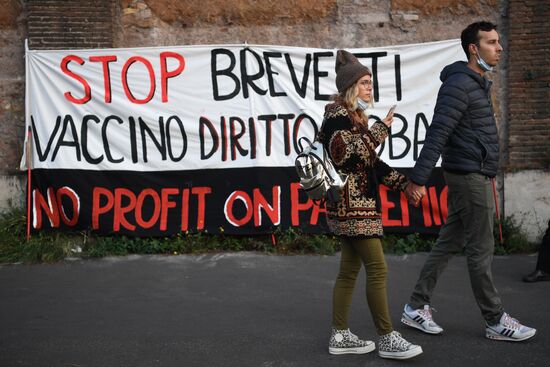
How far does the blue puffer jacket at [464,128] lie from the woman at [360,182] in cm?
42

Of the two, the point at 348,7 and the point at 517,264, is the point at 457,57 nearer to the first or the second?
the point at 348,7

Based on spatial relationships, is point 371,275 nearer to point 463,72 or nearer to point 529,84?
point 463,72

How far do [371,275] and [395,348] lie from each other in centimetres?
46

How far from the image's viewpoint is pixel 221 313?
5.09 meters

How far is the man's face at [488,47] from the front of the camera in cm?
439

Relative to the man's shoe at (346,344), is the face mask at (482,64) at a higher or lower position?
higher

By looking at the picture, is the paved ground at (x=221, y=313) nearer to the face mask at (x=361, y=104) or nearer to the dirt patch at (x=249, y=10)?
the face mask at (x=361, y=104)

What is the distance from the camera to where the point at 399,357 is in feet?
13.1

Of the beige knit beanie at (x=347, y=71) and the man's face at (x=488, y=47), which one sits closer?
the beige knit beanie at (x=347, y=71)

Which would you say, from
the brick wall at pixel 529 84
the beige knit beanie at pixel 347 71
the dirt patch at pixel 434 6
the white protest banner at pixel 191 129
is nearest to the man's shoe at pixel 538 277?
the white protest banner at pixel 191 129

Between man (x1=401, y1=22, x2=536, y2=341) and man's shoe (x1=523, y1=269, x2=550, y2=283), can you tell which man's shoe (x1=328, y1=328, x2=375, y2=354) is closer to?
man (x1=401, y1=22, x2=536, y2=341)

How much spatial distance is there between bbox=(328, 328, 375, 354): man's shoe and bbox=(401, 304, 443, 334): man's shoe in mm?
536

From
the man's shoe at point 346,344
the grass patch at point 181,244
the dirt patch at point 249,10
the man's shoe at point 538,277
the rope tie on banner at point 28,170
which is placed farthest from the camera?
the dirt patch at point 249,10

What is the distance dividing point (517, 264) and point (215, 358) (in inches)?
141
